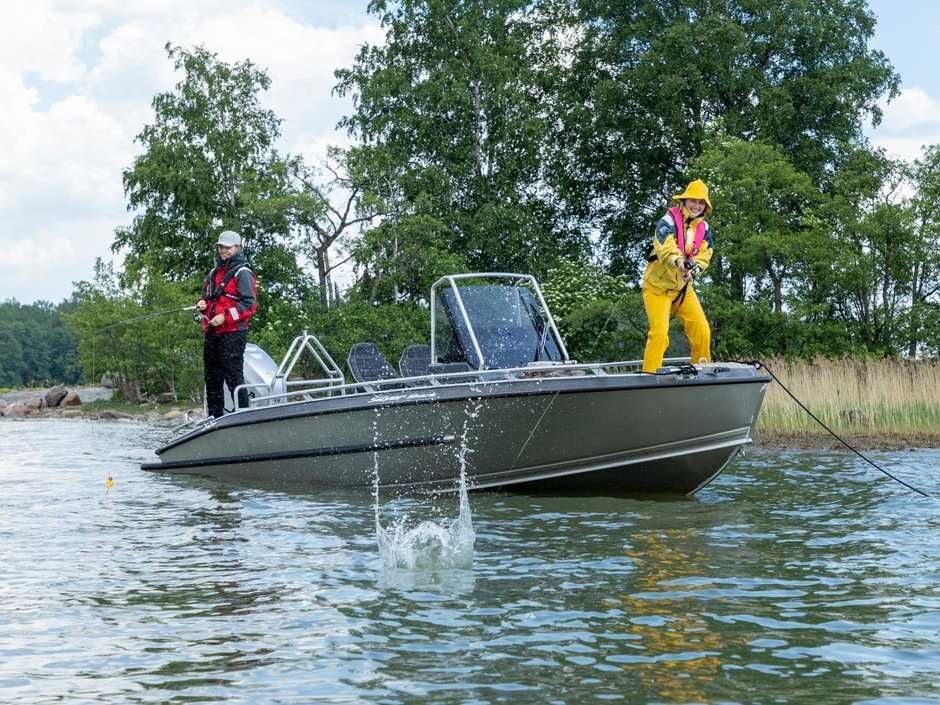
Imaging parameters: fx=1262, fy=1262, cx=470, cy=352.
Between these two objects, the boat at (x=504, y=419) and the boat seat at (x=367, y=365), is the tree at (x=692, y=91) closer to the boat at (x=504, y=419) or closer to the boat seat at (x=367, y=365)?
the boat seat at (x=367, y=365)

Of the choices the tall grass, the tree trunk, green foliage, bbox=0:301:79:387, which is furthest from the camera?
green foliage, bbox=0:301:79:387

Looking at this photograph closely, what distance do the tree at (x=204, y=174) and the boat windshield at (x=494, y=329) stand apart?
3034 cm

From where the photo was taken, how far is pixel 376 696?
4719 mm

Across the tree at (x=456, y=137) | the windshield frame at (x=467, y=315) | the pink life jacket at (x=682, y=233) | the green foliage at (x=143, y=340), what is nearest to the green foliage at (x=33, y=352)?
the green foliage at (x=143, y=340)

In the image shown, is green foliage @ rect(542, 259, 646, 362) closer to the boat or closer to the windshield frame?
the windshield frame

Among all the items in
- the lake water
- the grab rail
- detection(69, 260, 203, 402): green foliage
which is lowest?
the lake water

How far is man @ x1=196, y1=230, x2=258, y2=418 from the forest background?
61.3 ft

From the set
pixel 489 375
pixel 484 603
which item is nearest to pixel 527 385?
pixel 489 375

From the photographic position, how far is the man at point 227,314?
12.0m

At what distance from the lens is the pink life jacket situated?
1027 centimetres

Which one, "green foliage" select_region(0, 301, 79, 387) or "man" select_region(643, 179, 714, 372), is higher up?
"green foliage" select_region(0, 301, 79, 387)

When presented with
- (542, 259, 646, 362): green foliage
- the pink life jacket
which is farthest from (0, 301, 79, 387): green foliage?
the pink life jacket

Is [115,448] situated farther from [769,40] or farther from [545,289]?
[769,40]

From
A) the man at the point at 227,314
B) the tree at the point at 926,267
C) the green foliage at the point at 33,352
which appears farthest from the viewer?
the green foliage at the point at 33,352
